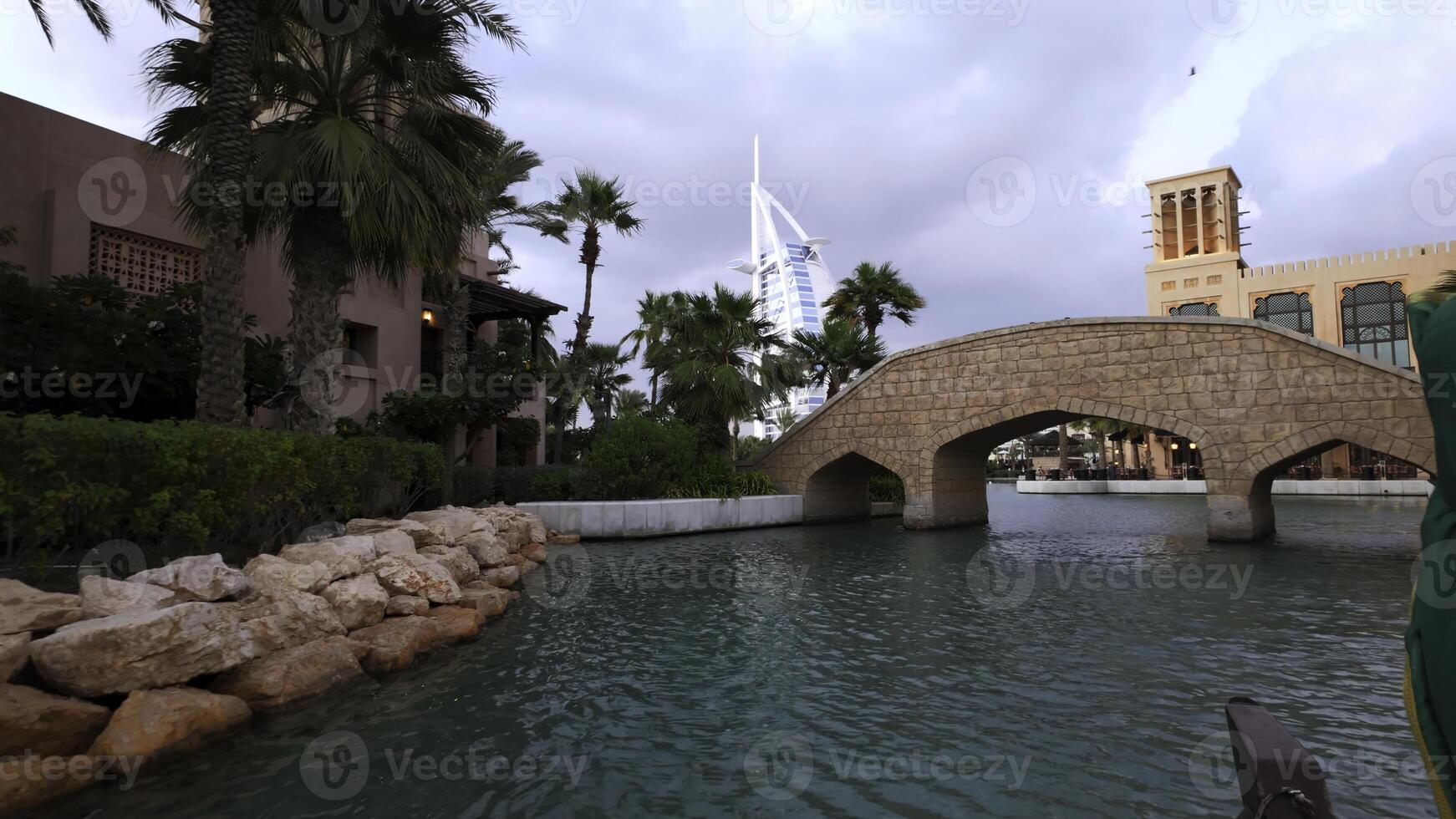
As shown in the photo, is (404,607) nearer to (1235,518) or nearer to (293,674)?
(293,674)

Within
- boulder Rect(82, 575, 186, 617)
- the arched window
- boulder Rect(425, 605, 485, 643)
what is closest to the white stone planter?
boulder Rect(425, 605, 485, 643)

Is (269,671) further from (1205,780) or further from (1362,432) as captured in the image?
(1362,432)

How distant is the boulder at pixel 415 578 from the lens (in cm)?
978

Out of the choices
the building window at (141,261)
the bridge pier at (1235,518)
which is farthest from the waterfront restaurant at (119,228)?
the bridge pier at (1235,518)

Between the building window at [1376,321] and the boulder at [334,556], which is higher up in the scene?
the building window at [1376,321]

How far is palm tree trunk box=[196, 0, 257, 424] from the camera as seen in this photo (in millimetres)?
10977

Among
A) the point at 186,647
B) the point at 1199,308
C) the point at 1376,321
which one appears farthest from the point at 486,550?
the point at 1376,321

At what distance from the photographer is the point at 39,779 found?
5.02 meters

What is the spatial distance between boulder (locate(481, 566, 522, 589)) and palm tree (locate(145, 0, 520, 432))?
14.1 ft

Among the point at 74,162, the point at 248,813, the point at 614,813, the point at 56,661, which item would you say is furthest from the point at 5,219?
the point at 614,813

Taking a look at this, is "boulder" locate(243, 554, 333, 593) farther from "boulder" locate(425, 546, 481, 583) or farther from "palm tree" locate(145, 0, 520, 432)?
"palm tree" locate(145, 0, 520, 432)

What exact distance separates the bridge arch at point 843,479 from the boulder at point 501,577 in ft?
45.2

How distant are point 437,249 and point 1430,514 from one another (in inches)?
589

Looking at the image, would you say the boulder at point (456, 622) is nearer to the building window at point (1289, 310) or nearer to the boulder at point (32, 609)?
the boulder at point (32, 609)
